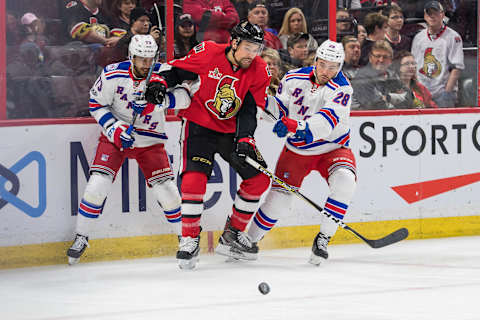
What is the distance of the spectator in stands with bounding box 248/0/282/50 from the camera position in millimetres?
4930

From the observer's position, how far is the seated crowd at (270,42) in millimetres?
4434

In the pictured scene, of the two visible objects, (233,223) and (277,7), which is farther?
(277,7)

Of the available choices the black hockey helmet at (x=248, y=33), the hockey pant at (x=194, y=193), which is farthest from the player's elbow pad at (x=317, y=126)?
the black hockey helmet at (x=248, y=33)

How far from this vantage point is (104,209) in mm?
4461

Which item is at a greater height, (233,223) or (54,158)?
(54,158)

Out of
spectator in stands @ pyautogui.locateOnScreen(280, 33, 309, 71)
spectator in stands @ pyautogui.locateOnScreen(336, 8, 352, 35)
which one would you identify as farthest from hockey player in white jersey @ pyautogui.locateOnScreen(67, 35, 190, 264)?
spectator in stands @ pyautogui.locateOnScreen(336, 8, 352, 35)

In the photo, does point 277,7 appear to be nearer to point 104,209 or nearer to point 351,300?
point 104,209

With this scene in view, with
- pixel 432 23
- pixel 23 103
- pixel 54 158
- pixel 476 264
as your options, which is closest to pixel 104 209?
pixel 54 158

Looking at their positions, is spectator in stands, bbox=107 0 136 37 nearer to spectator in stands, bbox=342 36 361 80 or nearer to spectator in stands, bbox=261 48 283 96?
spectator in stands, bbox=261 48 283 96

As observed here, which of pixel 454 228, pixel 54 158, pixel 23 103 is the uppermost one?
pixel 23 103

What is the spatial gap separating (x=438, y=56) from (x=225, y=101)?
1.86m

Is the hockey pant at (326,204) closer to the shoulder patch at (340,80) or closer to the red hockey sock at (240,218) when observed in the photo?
the red hockey sock at (240,218)

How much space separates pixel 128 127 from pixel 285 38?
51.7 inches

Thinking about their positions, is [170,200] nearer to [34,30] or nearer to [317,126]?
[317,126]
